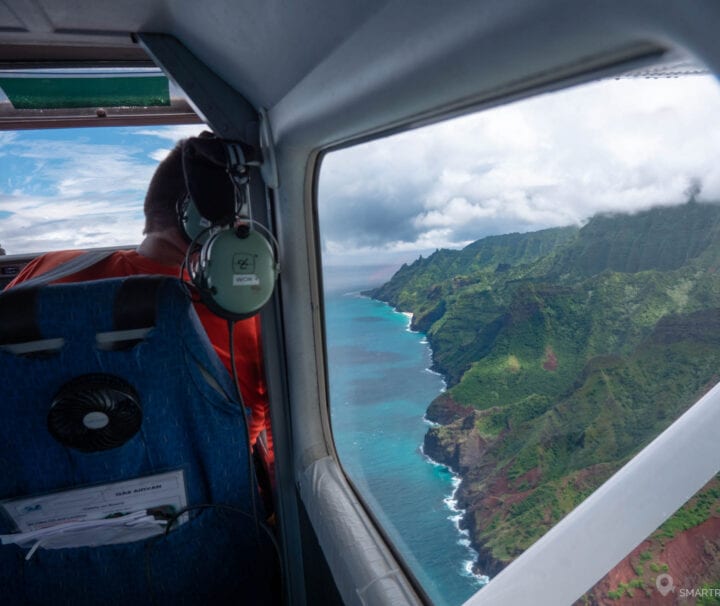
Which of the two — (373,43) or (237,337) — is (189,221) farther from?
(373,43)

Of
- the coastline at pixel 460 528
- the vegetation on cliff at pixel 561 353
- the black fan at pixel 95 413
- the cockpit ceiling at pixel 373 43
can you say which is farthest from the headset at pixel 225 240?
the coastline at pixel 460 528

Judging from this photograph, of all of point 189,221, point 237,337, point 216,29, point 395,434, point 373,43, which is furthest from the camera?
point 237,337

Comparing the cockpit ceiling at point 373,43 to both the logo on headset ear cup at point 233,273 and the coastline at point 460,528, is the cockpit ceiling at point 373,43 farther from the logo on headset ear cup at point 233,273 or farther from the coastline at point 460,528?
the coastline at point 460,528

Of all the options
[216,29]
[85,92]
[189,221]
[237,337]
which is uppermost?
[85,92]

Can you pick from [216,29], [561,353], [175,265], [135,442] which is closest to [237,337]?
[175,265]

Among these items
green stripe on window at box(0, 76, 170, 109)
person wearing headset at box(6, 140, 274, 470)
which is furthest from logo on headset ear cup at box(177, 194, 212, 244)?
green stripe on window at box(0, 76, 170, 109)

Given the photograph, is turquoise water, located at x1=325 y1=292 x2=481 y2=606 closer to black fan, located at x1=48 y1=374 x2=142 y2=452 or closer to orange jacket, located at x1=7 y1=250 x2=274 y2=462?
orange jacket, located at x1=7 y1=250 x2=274 y2=462

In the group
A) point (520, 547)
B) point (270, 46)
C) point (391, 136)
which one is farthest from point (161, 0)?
point (520, 547)

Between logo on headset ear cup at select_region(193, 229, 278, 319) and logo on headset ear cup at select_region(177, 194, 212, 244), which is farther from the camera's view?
logo on headset ear cup at select_region(177, 194, 212, 244)
